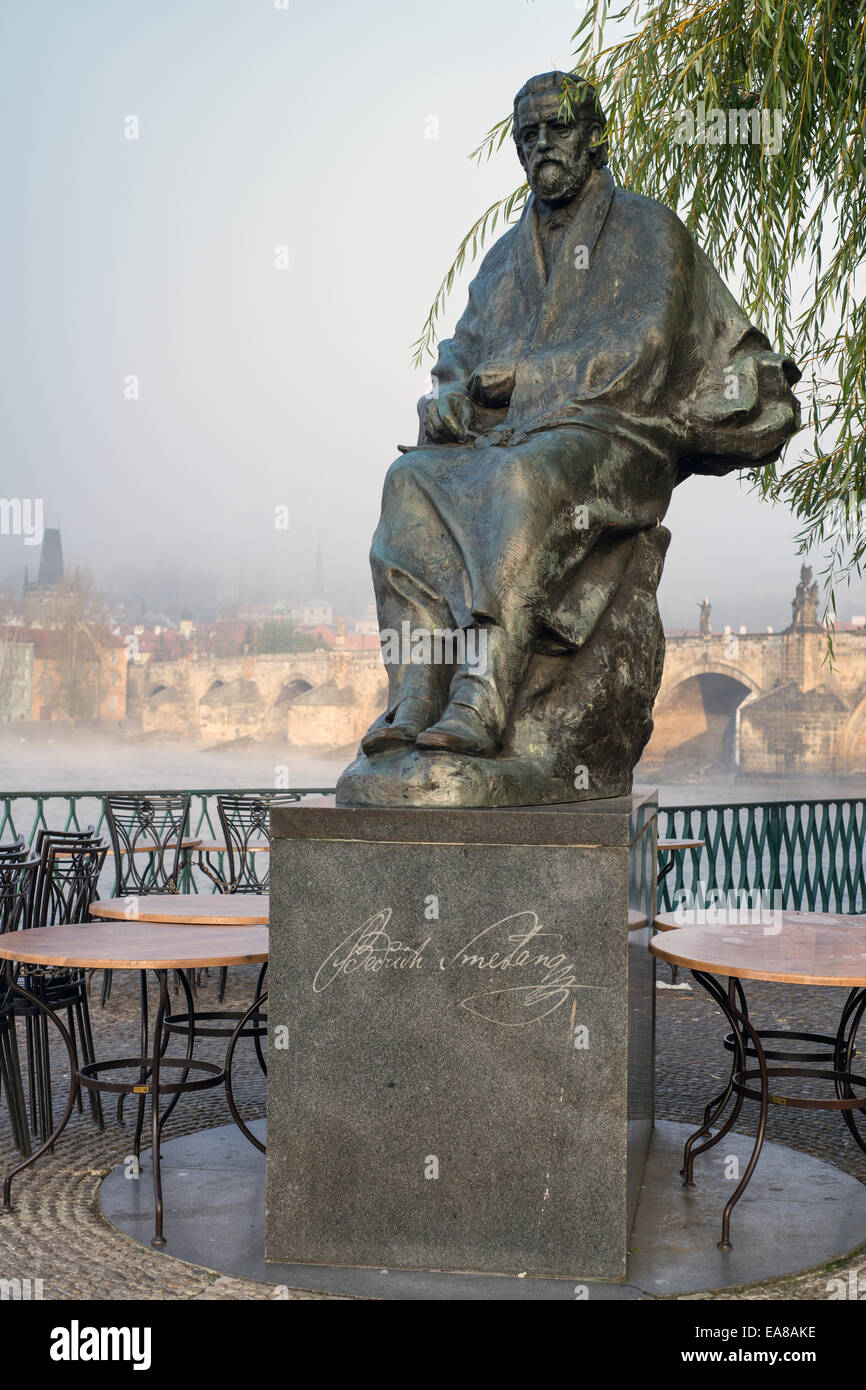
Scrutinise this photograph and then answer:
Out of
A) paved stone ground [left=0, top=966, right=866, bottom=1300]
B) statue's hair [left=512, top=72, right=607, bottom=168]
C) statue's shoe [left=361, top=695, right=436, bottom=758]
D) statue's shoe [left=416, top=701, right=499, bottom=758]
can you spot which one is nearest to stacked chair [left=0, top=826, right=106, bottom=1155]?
paved stone ground [left=0, top=966, right=866, bottom=1300]

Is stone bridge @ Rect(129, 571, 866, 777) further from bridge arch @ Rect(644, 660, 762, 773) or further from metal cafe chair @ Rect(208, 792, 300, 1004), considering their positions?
metal cafe chair @ Rect(208, 792, 300, 1004)

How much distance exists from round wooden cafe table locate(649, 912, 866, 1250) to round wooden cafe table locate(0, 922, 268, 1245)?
0.98 metres

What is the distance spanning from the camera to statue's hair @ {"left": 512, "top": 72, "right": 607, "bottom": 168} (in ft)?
11.2

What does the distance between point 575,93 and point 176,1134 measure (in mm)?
2887

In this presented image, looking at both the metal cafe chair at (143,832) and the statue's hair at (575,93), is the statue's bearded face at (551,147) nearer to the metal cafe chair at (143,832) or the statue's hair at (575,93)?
the statue's hair at (575,93)

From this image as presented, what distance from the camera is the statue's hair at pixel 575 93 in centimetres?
341

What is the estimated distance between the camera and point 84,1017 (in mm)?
4266

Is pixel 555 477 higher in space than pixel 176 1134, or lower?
higher

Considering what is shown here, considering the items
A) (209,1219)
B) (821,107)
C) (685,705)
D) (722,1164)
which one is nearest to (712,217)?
(821,107)

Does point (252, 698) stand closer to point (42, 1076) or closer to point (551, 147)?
point (42, 1076)

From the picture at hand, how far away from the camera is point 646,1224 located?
2926 millimetres
